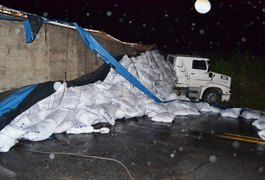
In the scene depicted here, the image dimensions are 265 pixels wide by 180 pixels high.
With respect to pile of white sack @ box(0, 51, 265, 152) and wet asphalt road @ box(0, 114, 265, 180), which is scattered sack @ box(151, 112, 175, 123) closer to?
pile of white sack @ box(0, 51, 265, 152)

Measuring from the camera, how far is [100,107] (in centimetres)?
730

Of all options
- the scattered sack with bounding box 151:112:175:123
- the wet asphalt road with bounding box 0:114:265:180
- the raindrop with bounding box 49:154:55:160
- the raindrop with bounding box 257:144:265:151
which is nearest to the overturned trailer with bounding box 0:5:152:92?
the wet asphalt road with bounding box 0:114:265:180

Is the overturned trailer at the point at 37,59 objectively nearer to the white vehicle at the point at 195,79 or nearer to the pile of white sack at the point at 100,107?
the pile of white sack at the point at 100,107

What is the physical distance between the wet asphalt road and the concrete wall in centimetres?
198

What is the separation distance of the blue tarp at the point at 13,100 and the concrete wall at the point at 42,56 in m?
0.54

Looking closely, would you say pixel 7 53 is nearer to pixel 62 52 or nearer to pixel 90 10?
pixel 62 52

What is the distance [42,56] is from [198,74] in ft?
25.4

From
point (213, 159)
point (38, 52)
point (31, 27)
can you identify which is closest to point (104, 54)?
point (38, 52)

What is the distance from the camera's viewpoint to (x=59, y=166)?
4422mm

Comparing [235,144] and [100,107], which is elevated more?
[100,107]

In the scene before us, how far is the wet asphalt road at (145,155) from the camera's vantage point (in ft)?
14.1

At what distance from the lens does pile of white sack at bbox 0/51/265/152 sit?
18.6ft

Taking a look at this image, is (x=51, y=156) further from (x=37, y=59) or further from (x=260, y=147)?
(x=260, y=147)

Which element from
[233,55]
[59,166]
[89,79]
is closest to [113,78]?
[89,79]
